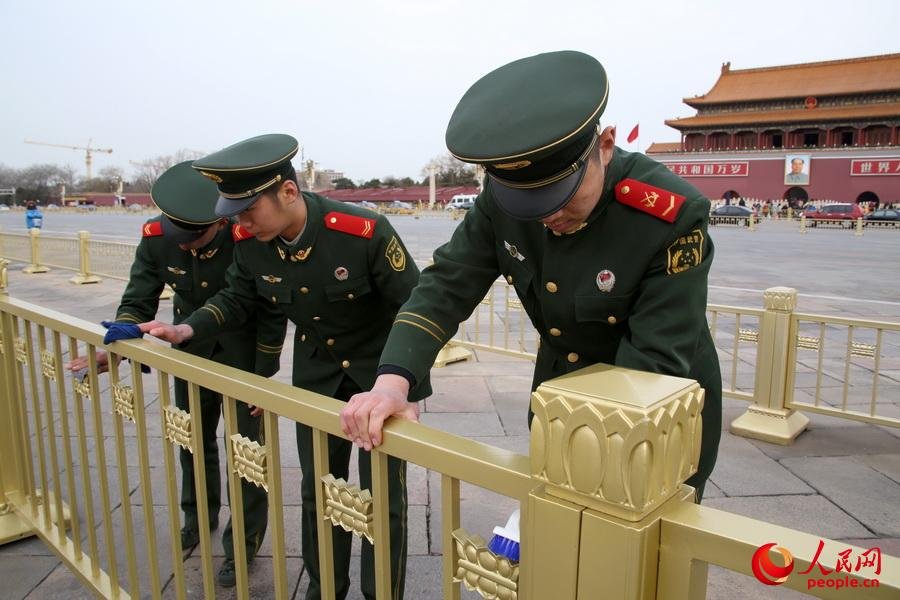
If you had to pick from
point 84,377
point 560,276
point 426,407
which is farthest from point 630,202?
point 426,407

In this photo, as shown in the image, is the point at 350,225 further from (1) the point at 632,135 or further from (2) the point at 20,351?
(1) the point at 632,135

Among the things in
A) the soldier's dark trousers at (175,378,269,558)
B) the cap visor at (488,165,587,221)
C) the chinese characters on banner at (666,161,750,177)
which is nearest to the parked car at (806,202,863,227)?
the chinese characters on banner at (666,161,750,177)

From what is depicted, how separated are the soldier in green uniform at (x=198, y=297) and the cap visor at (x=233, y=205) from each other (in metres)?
0.48

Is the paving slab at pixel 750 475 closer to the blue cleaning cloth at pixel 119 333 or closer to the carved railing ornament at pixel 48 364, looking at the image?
the blue cleaning cloth at pixel 119 333

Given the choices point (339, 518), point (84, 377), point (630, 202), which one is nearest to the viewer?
point (339, 518)

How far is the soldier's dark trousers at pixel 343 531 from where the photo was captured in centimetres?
224

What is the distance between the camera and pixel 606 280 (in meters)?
1.64

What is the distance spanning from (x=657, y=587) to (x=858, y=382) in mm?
5449

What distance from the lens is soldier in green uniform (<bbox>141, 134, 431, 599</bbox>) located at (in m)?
2.25

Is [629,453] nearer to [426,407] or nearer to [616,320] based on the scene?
[616,320]

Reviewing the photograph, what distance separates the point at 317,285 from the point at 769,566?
1.85 metres

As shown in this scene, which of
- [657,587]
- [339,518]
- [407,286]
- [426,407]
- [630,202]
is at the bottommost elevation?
[426,407]

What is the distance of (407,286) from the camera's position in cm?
243

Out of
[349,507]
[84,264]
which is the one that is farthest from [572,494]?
[84,264]
